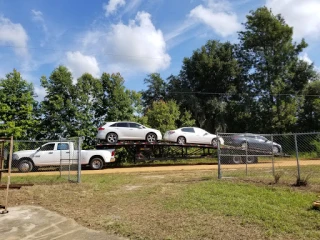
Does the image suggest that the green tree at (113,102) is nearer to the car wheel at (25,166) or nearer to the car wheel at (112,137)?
the car wheel at (112,137)

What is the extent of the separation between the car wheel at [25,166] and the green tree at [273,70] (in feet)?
90.9

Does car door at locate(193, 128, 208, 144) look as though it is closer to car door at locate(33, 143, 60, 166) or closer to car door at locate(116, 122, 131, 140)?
car door at locate(116, 122, 131, 140)

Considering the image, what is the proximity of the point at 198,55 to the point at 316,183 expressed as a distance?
33.8 metres

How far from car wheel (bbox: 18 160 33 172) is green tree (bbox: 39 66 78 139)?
8863 mm

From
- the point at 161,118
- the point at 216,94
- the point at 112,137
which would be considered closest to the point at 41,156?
the point at 112,137

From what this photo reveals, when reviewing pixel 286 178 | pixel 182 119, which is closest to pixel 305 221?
pixel 286 178

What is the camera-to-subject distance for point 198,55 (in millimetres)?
41906

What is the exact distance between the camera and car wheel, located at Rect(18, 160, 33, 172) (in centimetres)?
1742

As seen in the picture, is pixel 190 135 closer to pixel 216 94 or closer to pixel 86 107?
pixel 86 107

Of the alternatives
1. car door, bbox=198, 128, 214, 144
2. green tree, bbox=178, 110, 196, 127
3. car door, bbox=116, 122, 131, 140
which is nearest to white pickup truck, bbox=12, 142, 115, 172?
car door, bbox=116, 122, 131, 140

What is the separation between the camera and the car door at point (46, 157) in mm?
17697

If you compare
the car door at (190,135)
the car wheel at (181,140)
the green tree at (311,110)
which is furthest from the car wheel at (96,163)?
the green tree at (311,110)

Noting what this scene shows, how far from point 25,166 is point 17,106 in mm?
9392

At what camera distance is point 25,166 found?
57.4ft
